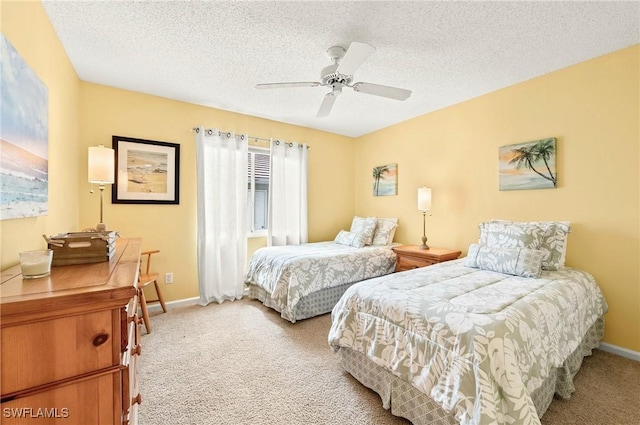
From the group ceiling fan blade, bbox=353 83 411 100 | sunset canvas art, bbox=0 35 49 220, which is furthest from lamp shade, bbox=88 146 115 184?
ceiling fan blade, bbox=353 83 411 100

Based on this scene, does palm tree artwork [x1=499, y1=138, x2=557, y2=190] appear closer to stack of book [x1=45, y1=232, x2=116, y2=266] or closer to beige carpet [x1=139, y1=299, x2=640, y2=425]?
beige carpet [x1=139, y1=299, x2=640, y2=425]

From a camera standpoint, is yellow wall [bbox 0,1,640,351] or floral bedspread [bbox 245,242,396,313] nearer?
yellow wall [bbox 0,1,640,351]

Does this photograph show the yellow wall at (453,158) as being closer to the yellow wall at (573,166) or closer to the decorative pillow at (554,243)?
the yellow wall at (573,166)

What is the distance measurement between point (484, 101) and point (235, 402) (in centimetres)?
376

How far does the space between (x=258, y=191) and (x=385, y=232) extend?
1991 mm

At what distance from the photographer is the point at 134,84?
291 centimetres

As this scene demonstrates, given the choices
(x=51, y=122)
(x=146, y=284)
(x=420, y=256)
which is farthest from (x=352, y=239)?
(x=51, y=122)

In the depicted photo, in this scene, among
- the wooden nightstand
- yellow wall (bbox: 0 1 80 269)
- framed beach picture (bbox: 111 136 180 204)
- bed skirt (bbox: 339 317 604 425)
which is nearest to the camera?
yellow wall (bbox: 0 1 80 269)

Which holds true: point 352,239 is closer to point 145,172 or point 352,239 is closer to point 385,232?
point 385,232

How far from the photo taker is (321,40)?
210 centimetres

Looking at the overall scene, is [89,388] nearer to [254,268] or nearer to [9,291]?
[9,291]

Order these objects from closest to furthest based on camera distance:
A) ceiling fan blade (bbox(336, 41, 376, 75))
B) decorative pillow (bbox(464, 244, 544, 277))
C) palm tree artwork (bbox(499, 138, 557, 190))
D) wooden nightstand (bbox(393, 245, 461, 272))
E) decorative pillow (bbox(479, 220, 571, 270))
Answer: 1. ceiling fan blade (bbox(336, 41, 376, 75))
2. decorative pillow (bbox(464, 244, 544, 277))
3. decorative pillow (bbox(479, 220, 571, 270))
4. palm tree artwork (bbox(499, 138, 557, 190))
5. wooden nightstand (bbox(393, 245, 461, 272))

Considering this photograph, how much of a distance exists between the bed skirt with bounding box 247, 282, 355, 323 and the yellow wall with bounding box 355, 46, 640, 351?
1.61 meters

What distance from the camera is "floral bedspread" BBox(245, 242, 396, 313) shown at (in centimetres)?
292
